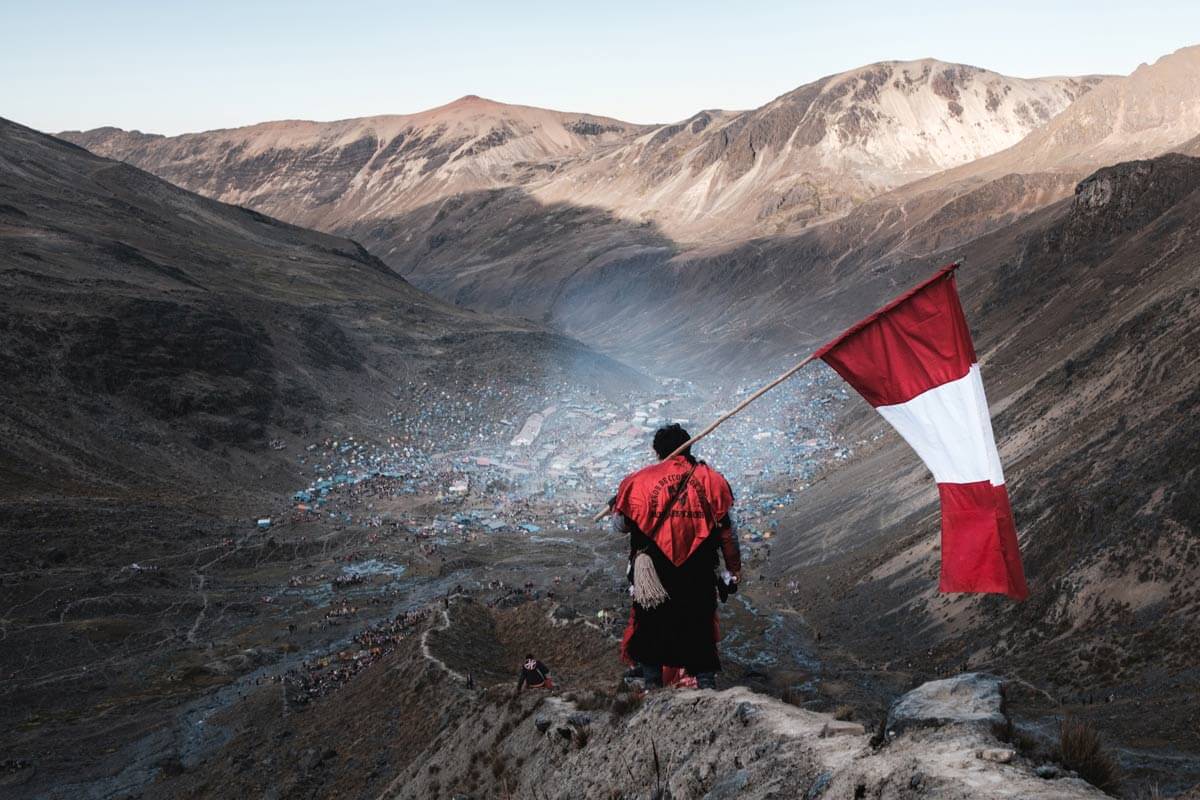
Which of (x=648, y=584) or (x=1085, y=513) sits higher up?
(x=648, y=584)

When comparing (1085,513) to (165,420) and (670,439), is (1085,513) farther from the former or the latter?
(165,420)

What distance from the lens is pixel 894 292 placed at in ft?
212

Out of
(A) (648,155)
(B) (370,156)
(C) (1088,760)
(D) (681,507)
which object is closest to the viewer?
(C) (1088,760)

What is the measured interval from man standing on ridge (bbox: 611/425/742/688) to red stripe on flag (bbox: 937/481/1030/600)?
1.43 m

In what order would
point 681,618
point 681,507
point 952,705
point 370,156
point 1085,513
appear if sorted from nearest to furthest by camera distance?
1. point 952,705
2. point 681,507
3. point 681,618
4. point 1085,513
5. point 370,156

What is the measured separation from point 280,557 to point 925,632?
20.4m

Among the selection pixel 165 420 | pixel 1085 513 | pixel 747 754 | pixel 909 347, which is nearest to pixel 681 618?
pixel 747 754

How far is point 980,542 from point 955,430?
0.71 metres

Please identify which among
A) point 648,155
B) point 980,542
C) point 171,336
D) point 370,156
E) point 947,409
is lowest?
point 980,542

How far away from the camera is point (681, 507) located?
16.7 feet

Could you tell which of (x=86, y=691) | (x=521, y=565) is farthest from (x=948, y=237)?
(x=86, y=691)

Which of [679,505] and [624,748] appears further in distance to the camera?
[624,748]

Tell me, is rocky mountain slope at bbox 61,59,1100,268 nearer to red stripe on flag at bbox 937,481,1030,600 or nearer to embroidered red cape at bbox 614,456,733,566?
red stripe on flag at bbox 937,481,1030,600

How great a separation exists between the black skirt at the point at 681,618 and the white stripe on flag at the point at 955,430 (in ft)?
5.19
